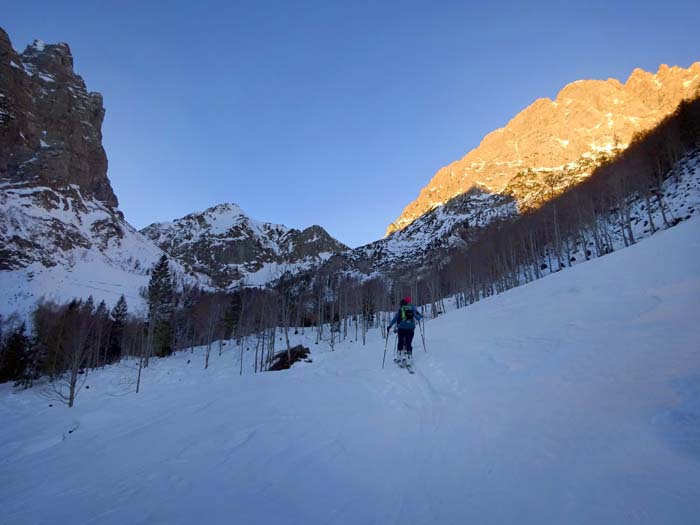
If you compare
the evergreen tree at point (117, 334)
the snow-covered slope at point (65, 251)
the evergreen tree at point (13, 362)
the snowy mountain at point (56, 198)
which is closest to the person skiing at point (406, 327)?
the evergreen tree at point (13, 362)

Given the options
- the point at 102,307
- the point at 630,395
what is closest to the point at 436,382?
the point at 630,395

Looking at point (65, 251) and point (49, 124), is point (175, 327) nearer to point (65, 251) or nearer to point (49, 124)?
point (65, 251)

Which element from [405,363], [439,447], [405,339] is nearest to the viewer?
[439,447]

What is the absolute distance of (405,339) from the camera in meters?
9.83

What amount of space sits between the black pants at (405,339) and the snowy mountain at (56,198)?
264 ft

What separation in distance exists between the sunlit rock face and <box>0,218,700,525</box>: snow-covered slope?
10717 centimetres

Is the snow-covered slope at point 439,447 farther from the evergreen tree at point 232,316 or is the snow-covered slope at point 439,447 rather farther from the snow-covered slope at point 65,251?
the snow-covered slope at point 65,251

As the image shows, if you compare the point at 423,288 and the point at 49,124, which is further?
the point at 49,124

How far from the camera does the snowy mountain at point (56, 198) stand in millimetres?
79875

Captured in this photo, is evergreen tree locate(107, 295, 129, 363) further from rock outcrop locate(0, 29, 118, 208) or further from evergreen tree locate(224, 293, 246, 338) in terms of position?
rock outcrop locate(0, 29, 118, 208)

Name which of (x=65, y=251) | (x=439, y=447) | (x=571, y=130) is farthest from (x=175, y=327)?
(x=571, y=130)

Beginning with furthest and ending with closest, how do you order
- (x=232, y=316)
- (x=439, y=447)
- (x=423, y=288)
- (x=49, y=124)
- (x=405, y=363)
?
(x=49, y=124)
(x=423, y=288)
(x=232, y=316)
(x=405, y=363)
(x=439, y=447)

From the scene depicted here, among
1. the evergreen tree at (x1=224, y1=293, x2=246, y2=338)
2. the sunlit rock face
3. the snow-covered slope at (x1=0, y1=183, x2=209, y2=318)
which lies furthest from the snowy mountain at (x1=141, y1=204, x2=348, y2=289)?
the evergreen tree at (x1=224, y1=293, x2=246, y2=338)

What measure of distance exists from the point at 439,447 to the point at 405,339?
5.60 metres
